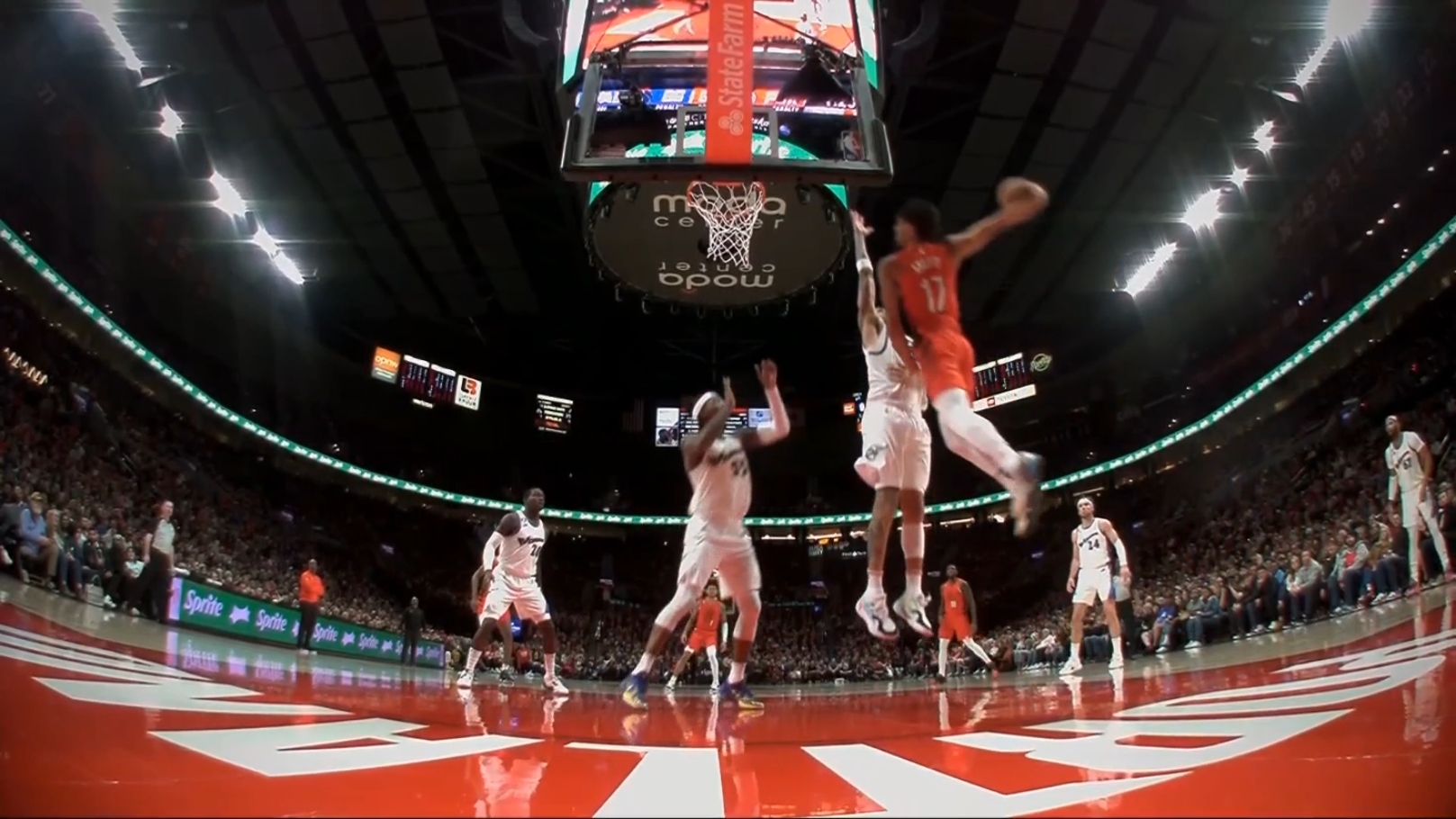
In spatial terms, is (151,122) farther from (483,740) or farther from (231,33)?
(483,740)

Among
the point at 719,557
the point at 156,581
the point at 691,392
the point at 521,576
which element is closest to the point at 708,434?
the point at 719,557

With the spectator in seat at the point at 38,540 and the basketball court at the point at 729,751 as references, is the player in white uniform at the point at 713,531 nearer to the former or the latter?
the basketball court at the point at 729,751

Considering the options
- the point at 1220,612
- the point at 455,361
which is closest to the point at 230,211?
the point at 455,361

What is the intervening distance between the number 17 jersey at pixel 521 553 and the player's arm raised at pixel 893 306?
15.8 ft

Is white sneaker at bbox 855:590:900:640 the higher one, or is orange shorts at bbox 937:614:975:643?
white sneaker at bbox 855:590:900:640

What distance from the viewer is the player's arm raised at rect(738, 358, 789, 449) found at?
15.1ft

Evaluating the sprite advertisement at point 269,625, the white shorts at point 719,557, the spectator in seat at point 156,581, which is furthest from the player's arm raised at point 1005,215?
the sprite advertisement at point 269,625

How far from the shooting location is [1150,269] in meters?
15.1

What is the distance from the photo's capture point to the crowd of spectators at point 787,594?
10.7 m

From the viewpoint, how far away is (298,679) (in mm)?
6160

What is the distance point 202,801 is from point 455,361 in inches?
923

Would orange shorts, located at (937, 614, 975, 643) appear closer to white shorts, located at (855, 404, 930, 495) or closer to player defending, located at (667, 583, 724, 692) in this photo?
player defending, located at (667, 583, 724, 692)

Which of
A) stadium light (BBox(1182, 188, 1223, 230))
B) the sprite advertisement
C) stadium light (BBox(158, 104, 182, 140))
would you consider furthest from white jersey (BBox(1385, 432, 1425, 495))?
stadium light (BBox(158, 104, 182, 140))

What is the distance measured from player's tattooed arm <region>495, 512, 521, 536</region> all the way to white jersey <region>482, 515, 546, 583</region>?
0.05 m
